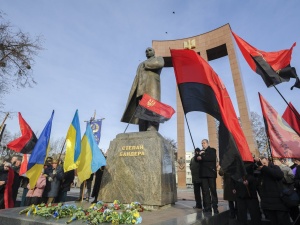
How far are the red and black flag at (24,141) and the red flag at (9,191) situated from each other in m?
2.00

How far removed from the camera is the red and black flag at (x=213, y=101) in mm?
3586

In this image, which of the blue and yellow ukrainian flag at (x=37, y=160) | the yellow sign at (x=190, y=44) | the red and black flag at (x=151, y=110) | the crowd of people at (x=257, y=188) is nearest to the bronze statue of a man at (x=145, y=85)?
the red and black flag at (x=151, y=110)

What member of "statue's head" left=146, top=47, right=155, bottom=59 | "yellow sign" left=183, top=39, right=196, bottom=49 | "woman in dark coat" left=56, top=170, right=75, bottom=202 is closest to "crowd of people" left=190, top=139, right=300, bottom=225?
"statue's head" left=146, top=47, right=155, bottom=59

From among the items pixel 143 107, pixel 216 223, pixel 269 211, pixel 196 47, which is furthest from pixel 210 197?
pixel 196 47

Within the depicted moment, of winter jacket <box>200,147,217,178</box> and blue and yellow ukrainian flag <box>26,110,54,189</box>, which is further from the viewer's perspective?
blue and yellow ukrainian flag <box>26,110,54,189</box>

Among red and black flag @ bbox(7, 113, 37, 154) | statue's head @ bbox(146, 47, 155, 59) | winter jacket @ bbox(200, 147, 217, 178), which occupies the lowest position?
winter jacket @ bbox(200, 147, 217, 178)

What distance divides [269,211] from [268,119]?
2152 millimetres

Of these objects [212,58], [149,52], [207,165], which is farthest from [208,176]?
[212,58]

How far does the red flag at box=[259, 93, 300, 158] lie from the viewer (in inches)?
205

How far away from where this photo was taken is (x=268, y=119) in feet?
18.9

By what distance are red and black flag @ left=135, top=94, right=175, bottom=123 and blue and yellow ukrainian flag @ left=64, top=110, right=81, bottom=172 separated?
66.2 inches

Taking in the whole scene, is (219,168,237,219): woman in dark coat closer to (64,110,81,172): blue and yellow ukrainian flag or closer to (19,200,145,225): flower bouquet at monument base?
(19,200,145,225): flower bouquet at monument base

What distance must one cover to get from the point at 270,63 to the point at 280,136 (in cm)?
175

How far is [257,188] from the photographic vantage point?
5.59 meters
